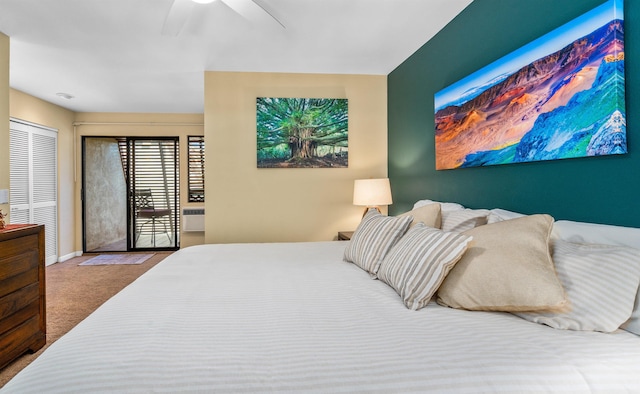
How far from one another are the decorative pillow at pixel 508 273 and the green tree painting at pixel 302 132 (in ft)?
8.13

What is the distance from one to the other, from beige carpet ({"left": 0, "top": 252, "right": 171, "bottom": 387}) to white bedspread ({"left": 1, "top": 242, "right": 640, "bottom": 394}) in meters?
1.73

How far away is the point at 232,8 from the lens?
2133 mm

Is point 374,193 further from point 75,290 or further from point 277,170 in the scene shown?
point 75,290

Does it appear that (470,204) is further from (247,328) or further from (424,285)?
(247,328)

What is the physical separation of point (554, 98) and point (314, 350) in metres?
1.58

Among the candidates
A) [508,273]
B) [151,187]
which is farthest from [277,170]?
[151,187]

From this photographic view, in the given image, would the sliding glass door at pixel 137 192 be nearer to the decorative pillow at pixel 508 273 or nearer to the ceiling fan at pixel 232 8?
the ceiling fan at pixel 232 8

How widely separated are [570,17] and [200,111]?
16.8ft

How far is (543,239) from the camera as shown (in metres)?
1.29

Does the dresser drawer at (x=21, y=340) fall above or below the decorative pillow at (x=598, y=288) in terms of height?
below

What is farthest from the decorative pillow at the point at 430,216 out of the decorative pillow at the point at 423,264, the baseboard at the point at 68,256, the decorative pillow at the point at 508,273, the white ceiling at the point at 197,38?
the baseboard at the point at 68,256

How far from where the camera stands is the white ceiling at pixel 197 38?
2.36 meters

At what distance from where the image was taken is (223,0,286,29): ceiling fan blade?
2.07 metres

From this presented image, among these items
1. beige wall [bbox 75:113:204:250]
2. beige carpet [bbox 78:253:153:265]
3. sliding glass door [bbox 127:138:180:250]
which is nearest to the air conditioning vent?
beige wall [bbox 75:113:204:250]
